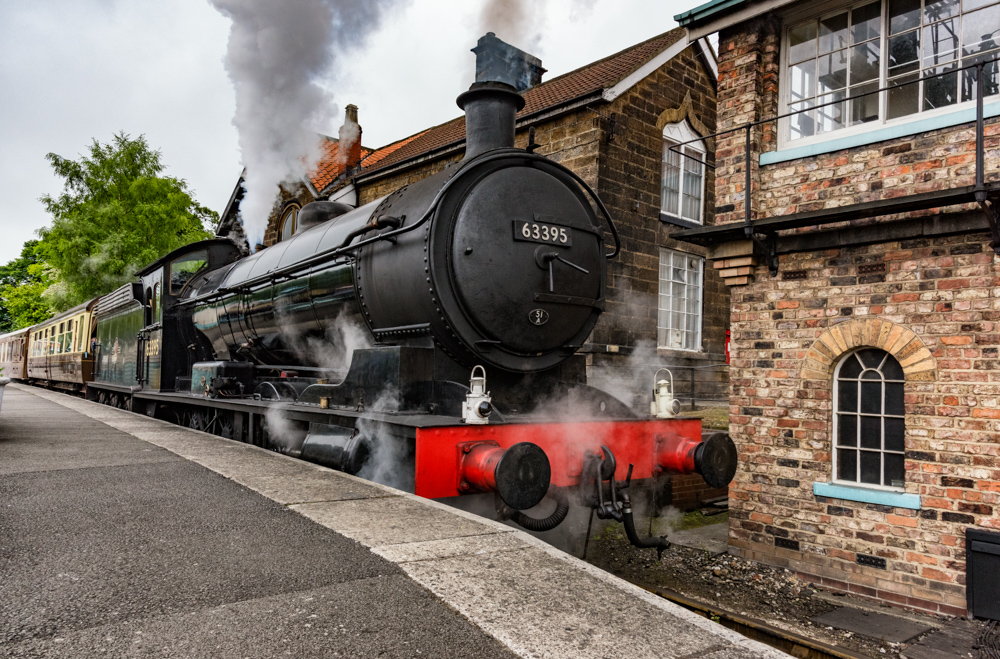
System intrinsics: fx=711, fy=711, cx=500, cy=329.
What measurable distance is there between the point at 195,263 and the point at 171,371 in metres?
1.49

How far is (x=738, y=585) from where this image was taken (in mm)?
5371

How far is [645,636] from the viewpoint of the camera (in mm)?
2242

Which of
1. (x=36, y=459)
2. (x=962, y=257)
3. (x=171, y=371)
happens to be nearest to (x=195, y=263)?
(x=171, y=371)

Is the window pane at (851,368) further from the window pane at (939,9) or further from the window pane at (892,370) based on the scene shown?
the window pane at (939,9)

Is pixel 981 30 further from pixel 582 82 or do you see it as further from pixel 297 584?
pixel 582 82

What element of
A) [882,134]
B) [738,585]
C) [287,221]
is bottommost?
[738,585]

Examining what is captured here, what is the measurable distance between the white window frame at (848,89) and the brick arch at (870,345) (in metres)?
1.44

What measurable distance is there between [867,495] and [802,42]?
360 cm

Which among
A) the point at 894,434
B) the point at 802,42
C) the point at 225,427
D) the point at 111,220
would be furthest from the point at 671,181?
the point at 111,220

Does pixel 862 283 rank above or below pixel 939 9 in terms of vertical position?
below

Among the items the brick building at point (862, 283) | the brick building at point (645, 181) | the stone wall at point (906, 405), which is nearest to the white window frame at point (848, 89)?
the brick building at point (862, 283)

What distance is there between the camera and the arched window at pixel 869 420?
4.95 meters

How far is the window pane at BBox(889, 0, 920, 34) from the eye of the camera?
511 centimetres

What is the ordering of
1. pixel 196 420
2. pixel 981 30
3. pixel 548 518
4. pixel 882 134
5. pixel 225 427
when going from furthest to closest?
pixel 196 420 → pixel 225 427 → pixel 882 134 → pixel 981 30 → pixel 548 518
